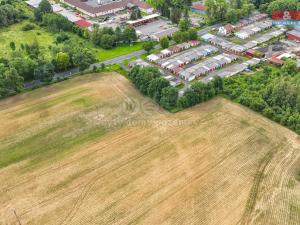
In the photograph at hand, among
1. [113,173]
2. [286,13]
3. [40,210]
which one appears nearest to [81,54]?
[113,173]

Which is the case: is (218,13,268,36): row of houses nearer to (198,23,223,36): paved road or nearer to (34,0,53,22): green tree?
(198,23,223,36): paved road

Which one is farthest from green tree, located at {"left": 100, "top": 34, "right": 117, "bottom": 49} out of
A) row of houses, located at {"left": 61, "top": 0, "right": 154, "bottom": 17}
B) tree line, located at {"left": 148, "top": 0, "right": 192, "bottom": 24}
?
tree line, located at {"left": 148, "top": 0, "right": 192, "bottom": 24}

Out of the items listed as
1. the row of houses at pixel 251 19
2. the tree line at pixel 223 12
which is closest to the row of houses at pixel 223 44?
the tree line at pixel 223 12

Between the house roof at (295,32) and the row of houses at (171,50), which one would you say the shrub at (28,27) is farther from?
the house roof at (295,32)

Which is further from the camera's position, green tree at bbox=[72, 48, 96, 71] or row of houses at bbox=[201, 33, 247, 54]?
row of houses at bbox=[201, 33, 247, 54]

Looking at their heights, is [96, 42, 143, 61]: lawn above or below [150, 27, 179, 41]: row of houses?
below

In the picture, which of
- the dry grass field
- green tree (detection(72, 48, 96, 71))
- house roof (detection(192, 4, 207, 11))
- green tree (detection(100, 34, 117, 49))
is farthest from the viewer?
house roof (detection(192, 4, 207, 11))
